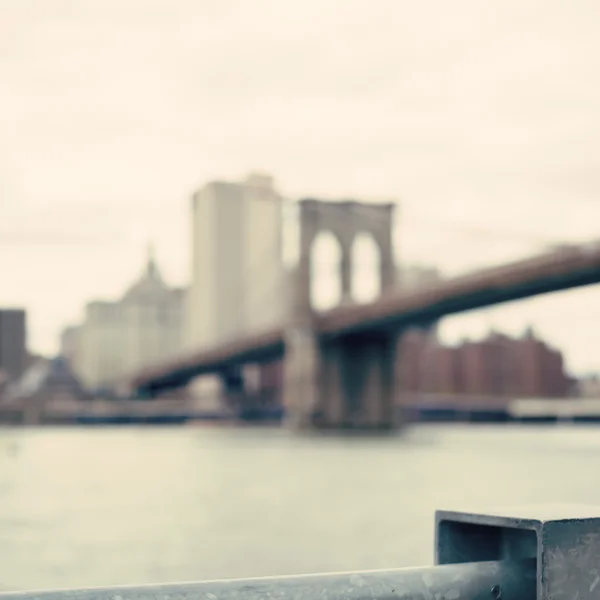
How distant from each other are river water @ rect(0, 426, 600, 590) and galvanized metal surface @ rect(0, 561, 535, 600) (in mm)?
1527

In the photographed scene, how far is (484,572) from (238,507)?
14.7 meters

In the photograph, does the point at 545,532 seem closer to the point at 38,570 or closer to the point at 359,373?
the point at 38,570

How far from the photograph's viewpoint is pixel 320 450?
3884 centimetres

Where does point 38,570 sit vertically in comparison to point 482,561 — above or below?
below

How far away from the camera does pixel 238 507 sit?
17.0 meters

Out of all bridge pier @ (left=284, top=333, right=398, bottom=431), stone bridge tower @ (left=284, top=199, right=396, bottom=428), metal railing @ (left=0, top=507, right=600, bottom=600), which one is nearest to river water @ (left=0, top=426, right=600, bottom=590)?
metal railing @ (left=0, top=507, right=600, bottom=600)

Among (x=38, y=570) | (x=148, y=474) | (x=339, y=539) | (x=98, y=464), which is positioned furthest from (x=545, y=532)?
(x=98, y=464)

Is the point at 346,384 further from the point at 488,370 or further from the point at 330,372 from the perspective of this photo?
the point at 488,370

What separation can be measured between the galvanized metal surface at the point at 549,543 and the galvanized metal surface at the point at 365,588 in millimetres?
82

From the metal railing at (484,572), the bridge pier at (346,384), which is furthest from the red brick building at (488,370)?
the metal railing at (484,572)

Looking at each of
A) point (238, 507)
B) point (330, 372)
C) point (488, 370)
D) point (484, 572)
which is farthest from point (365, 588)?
point (488, 370)

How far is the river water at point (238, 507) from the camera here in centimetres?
1030

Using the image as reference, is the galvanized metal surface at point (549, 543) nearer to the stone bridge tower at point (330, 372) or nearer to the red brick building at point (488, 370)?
the stone bridge tower at point (330, 372)

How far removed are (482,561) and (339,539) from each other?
9893 mm
